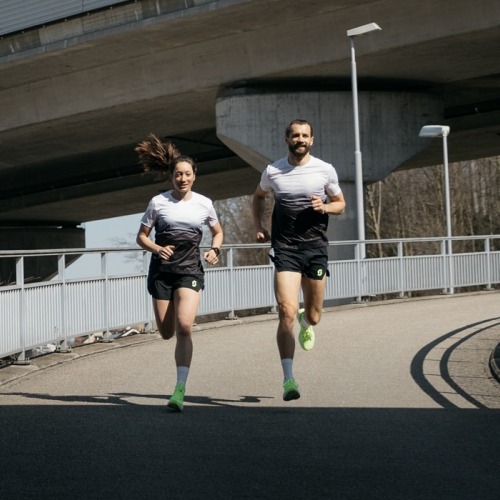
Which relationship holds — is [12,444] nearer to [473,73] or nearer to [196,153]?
[473,73]

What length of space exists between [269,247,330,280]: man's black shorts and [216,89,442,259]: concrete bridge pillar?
20.0m

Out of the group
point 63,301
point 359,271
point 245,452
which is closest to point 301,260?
point 245,452

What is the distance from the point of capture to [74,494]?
558cm

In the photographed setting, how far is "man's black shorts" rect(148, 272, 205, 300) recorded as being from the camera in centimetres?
886

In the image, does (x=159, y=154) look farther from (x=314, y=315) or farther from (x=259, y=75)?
(x=259, y=75)

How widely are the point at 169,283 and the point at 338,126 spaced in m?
21.0

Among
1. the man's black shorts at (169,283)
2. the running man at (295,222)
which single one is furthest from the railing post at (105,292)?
the running man at (295,222)

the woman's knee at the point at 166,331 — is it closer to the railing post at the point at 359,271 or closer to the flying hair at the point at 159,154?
the flying hair at the point at 159,154

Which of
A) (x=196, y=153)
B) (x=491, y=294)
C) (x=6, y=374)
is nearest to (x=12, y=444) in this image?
(x=6, y=374)

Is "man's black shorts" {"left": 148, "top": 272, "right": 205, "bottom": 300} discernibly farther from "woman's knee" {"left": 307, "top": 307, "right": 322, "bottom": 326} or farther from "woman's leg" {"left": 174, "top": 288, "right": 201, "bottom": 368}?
"woman's knee" {"left": 307, "top": 307, "right": 322, "bottom": 326}

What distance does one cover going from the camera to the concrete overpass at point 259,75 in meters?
26.2

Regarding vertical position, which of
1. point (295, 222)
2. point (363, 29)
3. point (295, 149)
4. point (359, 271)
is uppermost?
point (363, 29)

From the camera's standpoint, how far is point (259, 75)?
2870 centimetres

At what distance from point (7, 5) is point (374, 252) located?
31.4 m
